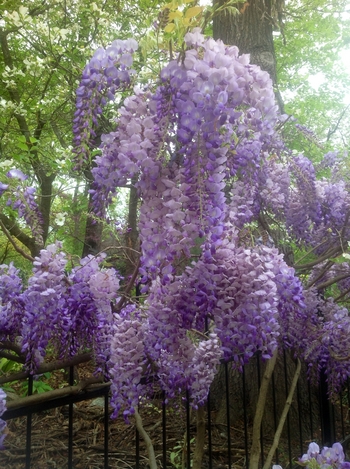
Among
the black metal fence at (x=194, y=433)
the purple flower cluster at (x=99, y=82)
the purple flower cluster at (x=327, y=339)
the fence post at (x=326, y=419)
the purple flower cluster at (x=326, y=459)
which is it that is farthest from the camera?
the fence post at (x=326, y=419)

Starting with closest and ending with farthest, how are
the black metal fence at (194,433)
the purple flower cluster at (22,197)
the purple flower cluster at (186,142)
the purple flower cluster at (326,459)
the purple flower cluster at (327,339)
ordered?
the purple flower cluster at (186,142)
the purple flower cluster at (326,459)
the purple flower cluster at (22,197)
the purple flower cluster at (327,339)
the black metal fence at (194,433)

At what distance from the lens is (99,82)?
1.63m

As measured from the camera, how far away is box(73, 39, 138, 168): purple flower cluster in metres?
1.62

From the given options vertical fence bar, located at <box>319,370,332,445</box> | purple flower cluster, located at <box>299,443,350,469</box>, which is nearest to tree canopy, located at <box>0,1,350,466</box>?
purple flower cluster, located at <box>299,443,350,469</box>

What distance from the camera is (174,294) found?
5.56ft

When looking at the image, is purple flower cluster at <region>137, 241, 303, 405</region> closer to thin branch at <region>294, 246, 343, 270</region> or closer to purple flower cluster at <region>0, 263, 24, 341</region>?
purple flower cluster at <region>0, 263, 24, 341</region>

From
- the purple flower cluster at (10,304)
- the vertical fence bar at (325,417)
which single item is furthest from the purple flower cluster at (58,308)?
the vertical fence bar at (325,417)

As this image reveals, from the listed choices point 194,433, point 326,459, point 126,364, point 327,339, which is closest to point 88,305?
point 126,364

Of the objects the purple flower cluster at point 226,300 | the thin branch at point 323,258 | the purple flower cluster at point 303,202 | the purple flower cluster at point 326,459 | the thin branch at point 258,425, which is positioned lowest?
the purple flower cluster at point 326,459

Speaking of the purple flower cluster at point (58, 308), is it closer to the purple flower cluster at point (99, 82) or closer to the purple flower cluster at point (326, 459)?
the purple flower cluster at point (99, 82)

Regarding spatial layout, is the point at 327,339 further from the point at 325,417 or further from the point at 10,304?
the point at 10,304

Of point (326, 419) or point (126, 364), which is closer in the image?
point (126, 364)

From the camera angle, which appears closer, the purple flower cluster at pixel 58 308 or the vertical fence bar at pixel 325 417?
the purple flower cluster at pixel 58 308

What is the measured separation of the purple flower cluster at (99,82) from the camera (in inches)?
63.7
